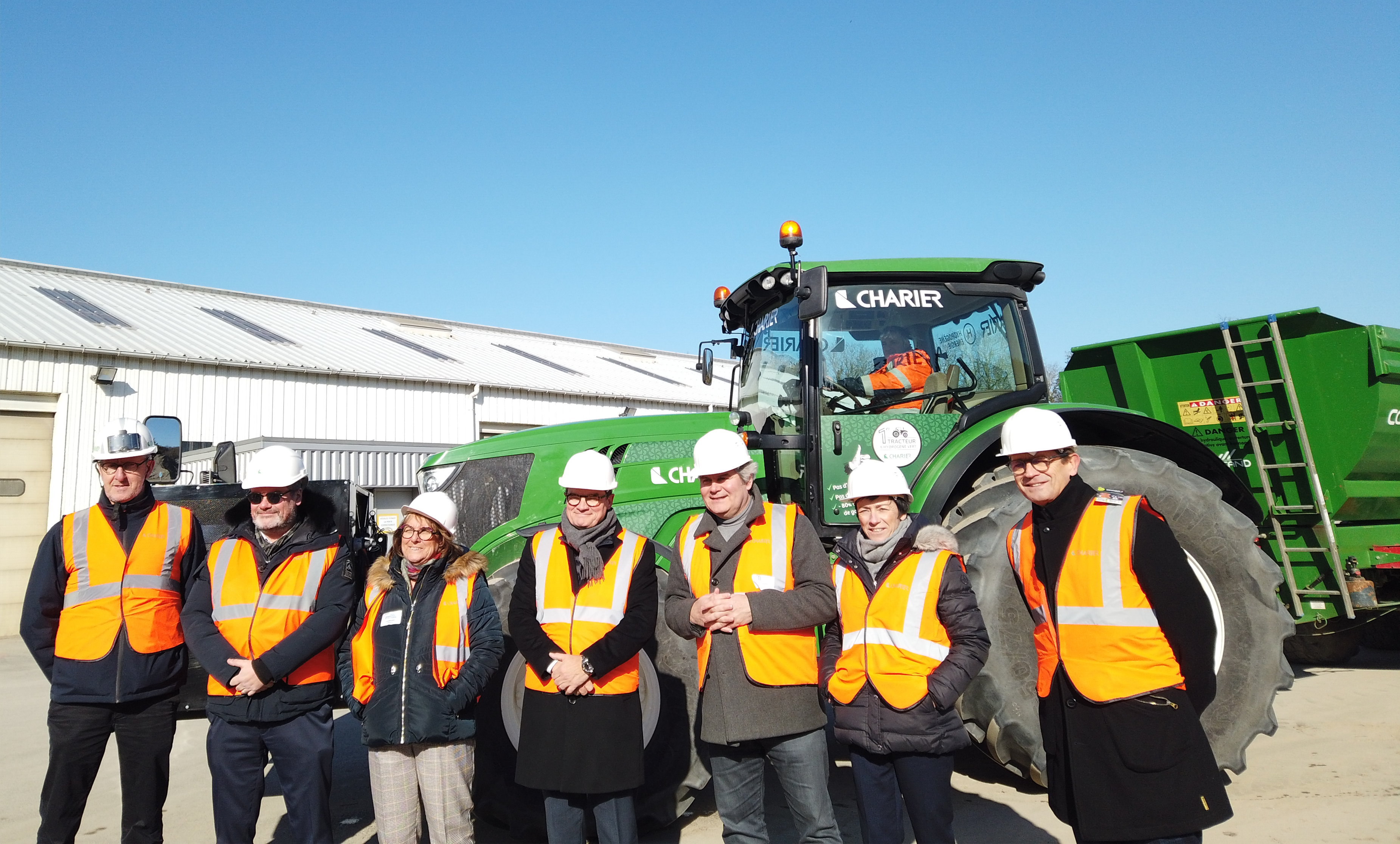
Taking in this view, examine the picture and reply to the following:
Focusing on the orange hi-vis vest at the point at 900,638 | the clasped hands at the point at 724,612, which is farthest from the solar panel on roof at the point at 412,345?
the orange hi-vis vest at the point at 900,638

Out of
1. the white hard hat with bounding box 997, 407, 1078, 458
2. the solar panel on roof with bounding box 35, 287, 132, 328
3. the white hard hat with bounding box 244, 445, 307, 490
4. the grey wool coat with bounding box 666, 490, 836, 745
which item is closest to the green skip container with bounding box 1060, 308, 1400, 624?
the white hard hat with bounding box 997, 407, 1078, 458

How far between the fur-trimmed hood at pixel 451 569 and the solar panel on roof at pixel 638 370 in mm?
19484

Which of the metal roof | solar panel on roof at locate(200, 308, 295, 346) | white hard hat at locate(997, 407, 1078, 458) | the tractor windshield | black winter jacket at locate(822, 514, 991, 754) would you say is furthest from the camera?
solar panel on roof at locate(200, 308, 295, 346)

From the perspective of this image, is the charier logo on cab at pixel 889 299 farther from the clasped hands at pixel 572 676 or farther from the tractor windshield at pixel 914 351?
A: the clasped hands at pixel 572 676

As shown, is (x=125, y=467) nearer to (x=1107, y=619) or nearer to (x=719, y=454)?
(x=719, y=454)

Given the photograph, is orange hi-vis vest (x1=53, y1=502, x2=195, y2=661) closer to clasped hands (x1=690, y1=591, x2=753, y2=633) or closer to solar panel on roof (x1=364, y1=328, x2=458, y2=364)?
clasped hands (x1=690, y1=591, x2=753, y2=633)

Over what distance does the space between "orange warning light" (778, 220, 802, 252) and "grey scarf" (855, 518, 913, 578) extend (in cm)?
179

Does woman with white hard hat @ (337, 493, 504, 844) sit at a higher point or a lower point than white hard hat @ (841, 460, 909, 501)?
lower

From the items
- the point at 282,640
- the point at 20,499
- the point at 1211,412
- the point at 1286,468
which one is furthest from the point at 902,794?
the point at 20,499

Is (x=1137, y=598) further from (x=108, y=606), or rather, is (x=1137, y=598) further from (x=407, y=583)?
(x=108, y=606)

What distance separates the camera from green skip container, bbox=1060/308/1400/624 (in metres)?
5.88

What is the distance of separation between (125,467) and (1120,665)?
3.78 meters

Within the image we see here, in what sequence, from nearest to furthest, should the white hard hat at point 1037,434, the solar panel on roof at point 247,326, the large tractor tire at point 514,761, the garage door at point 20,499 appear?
1. the white hard hat at point 1037,434
2. the large tractor tire at point 514,761
3. the garage door at point 20,499
4. the solar panel on roof at point 247,326

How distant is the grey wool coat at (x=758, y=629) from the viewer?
3.04m
